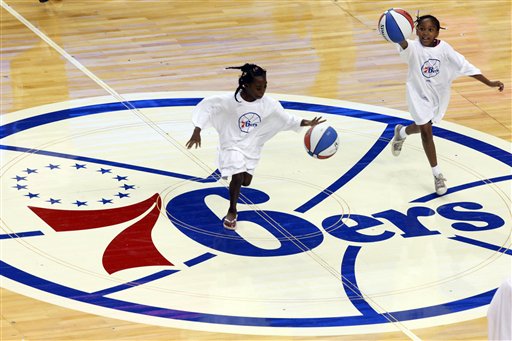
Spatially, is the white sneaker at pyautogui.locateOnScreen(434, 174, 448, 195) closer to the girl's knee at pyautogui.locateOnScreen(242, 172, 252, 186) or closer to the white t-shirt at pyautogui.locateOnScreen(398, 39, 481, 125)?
the white t-shirt at pyautogui.locateOnScreen(398, 39, 481, 125)

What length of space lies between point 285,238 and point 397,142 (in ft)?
6.47

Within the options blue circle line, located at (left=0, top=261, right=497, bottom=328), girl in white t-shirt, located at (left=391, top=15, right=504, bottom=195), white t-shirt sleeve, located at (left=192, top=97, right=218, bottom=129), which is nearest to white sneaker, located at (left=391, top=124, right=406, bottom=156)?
girl in white t-shirt, located at (left=391, top=15, right=504, bottom=195)

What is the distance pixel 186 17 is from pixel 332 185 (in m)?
5.25

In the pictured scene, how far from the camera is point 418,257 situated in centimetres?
932

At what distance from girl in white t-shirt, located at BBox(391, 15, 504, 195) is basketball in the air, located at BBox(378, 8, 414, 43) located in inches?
4.3

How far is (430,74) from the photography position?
1038 centimetres

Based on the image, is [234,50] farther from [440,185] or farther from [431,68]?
[440,185]

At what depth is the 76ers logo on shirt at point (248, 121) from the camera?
9.59 meters

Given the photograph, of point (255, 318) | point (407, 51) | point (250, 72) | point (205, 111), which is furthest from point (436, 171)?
point (255, 318)

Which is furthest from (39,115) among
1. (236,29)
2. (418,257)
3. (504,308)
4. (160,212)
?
(504,308)

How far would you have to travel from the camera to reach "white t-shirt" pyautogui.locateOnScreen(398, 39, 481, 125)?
406 inches

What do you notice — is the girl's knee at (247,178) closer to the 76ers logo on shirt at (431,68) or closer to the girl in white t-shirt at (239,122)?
the girl in white t-shirt at (239,122)

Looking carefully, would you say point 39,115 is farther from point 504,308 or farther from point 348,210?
point 504,308

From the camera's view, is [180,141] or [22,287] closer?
[22,287]
